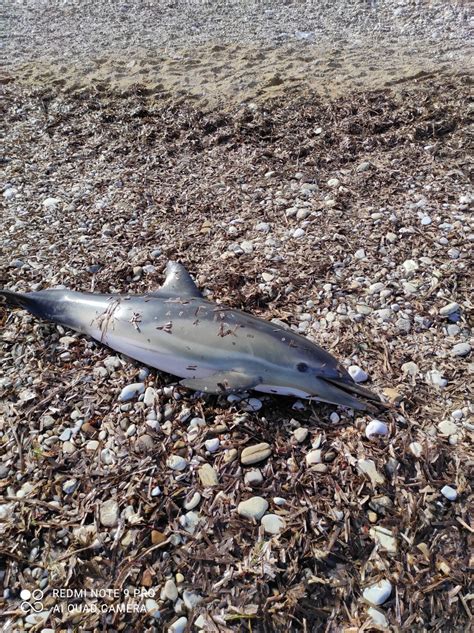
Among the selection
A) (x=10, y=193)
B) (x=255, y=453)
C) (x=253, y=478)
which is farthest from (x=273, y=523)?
(x=10, y=193)

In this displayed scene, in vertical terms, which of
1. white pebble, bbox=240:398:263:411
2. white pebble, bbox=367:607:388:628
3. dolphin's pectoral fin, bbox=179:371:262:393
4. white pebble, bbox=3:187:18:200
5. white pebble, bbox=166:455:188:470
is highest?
white pebble, bbox=3:187:18:200

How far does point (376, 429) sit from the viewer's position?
3.34 metres

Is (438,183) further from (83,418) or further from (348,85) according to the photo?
(83,418)

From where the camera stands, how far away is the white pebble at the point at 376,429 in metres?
3.34

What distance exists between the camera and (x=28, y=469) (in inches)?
137

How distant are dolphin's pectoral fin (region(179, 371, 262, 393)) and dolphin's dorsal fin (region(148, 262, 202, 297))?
0.85 meters

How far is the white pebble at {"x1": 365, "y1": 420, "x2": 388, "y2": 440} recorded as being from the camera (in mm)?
3338

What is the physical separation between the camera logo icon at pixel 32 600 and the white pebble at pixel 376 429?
225 centimetres

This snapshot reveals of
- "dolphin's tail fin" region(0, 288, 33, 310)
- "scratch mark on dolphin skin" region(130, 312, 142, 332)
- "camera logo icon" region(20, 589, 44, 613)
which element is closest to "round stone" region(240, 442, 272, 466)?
"scratch mark on dolphin skin" region(130, 312, 142, 332)

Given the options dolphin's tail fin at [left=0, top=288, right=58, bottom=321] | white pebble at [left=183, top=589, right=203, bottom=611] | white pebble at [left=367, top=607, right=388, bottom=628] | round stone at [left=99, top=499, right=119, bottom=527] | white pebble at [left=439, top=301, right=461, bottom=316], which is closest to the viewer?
Answer: white pebble at [left=367, top=607, right=388, bottom=628]

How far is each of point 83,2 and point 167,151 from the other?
30.7ft

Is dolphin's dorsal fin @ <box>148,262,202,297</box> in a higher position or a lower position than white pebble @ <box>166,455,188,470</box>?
higher

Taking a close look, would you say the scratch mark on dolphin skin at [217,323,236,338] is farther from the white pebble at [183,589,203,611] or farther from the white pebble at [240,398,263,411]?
the white pebble at [183,589,203,611]

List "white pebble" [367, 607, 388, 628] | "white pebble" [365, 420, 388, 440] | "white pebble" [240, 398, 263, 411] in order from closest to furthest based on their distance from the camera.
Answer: "white pebble" [367, 607, 388, 628] → "white pebble" [365, 420, 388, 440] → "white pebble" [240, 398, 263, 411]
